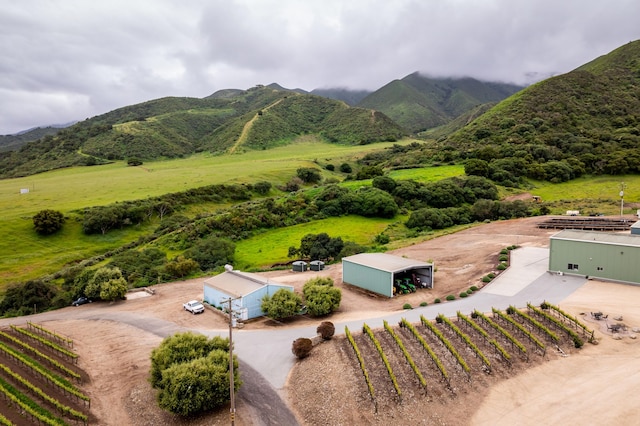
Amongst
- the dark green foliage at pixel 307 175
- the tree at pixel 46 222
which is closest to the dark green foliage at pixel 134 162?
the dark green foliage at pixel 307 175

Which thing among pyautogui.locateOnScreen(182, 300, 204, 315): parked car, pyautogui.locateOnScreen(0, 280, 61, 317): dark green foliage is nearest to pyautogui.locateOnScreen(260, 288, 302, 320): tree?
pyautogui.locateOnScreen(182, 300, 204, 315): parked car

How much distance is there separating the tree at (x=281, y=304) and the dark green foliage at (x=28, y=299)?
2183cm

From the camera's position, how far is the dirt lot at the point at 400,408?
17734 millimetres

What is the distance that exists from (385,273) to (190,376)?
63.0 feet

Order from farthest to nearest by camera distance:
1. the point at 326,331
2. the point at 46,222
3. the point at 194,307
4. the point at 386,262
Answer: the point at 46,222 < the point at 386,262 < the point at 194,307 < the point at 326,331

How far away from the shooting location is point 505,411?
58.3ft

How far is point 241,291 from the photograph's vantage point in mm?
31609

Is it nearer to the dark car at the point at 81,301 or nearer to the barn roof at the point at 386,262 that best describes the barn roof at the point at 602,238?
the barn roof at the point at 386,262

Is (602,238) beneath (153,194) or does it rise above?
beneath

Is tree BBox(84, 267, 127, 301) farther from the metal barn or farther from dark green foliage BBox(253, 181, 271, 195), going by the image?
dark green foliage BBox(253, 181, 271, 195)

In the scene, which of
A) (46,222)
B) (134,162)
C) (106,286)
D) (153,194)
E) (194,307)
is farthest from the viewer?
(134,162)

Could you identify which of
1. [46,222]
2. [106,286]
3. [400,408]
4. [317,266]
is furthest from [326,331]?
[46,222]

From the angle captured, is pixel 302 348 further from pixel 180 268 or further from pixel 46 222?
pixel 46 222

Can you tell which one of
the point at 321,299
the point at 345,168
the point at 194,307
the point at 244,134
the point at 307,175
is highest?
the point at 244,134
